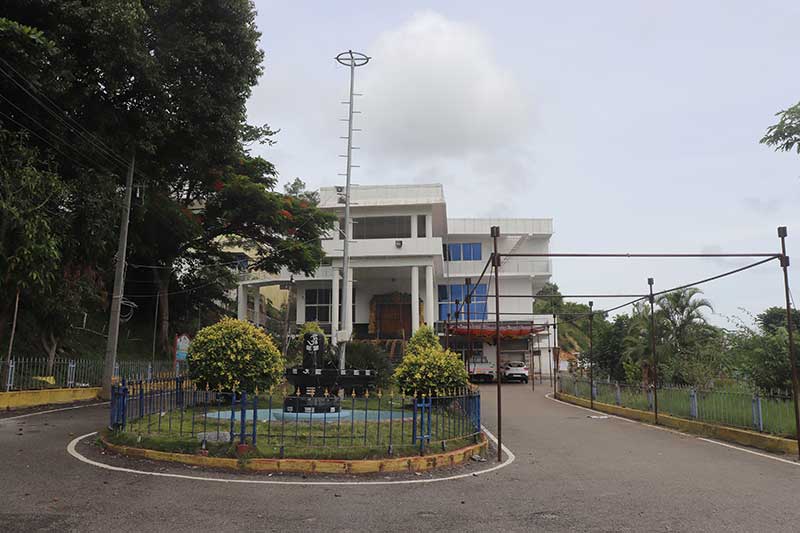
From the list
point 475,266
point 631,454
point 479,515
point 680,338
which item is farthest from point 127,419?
point 475,266

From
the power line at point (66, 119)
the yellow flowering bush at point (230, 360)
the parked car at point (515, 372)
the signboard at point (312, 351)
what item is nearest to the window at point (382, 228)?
the parked car at point (515, 372)

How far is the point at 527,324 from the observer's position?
128 feet

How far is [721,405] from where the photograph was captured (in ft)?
46.6

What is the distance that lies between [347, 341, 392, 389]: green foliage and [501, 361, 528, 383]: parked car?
17.0 m

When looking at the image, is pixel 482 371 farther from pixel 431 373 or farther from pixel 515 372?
pixel 431 373

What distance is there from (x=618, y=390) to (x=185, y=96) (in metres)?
17.3

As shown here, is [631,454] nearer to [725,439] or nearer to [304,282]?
[725,439]

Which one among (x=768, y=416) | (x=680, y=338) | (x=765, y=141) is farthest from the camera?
(x=680, y=338)

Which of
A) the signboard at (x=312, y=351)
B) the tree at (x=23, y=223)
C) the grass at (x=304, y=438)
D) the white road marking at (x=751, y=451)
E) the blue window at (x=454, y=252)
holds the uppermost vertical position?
the blue window at (x=454, y=252)

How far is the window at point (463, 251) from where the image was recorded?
147 ft

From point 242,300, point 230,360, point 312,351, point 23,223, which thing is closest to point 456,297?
point 242,300

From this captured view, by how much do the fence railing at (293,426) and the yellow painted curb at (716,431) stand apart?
18.7ft

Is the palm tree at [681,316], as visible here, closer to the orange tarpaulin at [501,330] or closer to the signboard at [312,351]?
the orange tarpaulin at [501,330]

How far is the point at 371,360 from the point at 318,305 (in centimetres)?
1989
